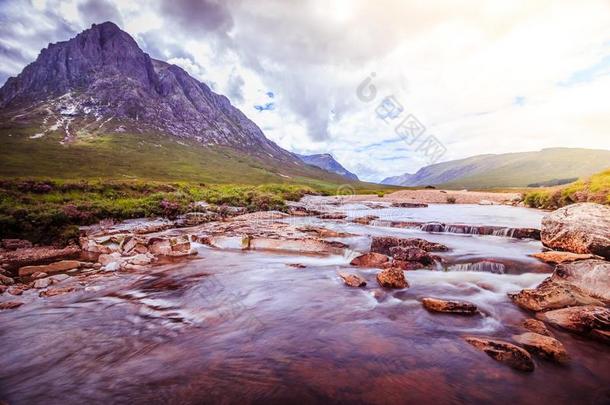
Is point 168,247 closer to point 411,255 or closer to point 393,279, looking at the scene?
point 393,279

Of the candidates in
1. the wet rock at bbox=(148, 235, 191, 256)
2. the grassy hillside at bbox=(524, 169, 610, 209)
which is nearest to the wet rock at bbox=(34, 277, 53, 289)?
the wet rock at bbox=(148, 235, 191, 256)

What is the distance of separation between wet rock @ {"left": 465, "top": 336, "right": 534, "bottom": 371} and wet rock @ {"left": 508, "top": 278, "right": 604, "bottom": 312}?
2.68 metres

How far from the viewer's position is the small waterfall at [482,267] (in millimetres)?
12305

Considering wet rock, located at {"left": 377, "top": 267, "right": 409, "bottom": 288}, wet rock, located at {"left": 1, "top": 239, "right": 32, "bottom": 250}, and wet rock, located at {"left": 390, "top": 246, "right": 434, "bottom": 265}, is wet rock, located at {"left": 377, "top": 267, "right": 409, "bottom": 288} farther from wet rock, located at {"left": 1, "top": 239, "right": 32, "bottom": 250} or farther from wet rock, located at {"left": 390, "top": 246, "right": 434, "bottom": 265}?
wet rock, located at {"left": 1, "top": 239, "right": 32, "bottom": 250}

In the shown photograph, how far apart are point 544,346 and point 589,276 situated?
452cm

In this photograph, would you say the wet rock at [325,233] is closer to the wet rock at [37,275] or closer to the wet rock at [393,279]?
the wet rock at [393,279]

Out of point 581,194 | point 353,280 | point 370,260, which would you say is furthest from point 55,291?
point 581,194

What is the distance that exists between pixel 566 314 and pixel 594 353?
121 centimetres

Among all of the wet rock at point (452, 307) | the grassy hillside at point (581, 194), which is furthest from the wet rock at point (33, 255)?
the grassy hillside at point (581, 194)

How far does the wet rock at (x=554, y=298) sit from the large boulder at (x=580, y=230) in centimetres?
536

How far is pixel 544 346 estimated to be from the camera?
6.21m

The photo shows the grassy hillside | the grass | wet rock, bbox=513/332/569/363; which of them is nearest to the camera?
wet rock, bbox=513/332/569/363

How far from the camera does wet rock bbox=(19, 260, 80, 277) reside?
1120 cm

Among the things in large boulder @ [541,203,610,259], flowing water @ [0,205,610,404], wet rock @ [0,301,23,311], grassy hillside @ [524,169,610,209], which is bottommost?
flowing water @ [0,205,610,404]
